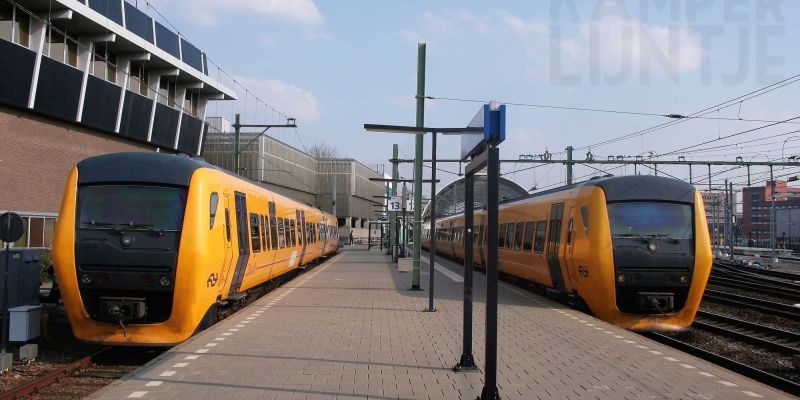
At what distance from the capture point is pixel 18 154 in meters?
21.8

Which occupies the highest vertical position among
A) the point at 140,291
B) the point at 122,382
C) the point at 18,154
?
the point at 18,154

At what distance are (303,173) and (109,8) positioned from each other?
4708 centimetres

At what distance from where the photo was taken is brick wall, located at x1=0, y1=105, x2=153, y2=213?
21281mm

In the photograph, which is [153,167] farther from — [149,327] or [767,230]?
[767,230]

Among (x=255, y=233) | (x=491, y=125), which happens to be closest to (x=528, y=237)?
(x=255, y=233)

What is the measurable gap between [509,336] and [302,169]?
62.5m

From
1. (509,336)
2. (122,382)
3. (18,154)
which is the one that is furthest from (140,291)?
(18,154)

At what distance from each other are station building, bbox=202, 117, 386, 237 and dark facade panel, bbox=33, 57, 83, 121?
21.0m

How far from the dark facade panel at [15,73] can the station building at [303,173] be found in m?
23.6

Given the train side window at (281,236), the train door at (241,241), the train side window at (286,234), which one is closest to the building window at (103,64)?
the train side window at (286,234)

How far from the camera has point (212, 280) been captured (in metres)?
9.96

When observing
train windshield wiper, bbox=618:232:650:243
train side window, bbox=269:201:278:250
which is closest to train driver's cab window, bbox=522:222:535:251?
train windshield wiper, bbox=618:232:650:243

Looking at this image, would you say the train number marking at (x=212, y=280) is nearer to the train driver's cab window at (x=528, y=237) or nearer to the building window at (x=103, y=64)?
the train driver's cab window at (x=528, y=237)

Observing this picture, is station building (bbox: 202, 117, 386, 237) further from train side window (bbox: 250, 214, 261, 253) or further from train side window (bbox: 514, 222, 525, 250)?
train side window (bbox: 250, 214, 261, 253)
